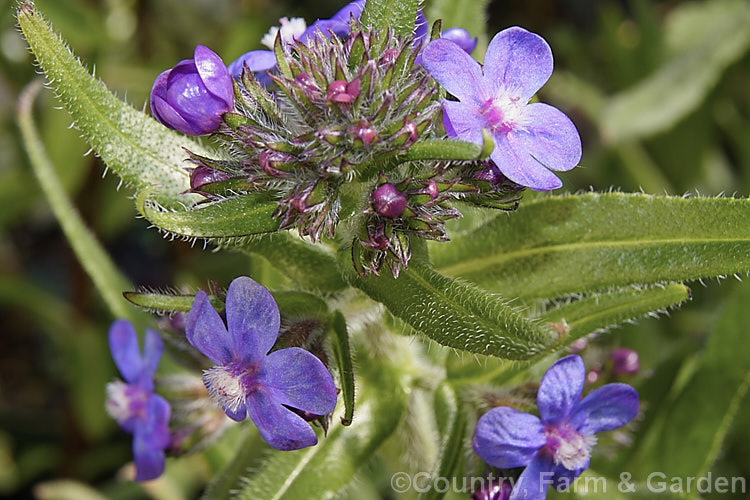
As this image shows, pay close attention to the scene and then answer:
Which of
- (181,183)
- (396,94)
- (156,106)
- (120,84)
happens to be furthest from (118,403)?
(120,84)

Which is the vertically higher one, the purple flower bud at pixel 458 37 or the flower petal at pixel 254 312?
the purple flower bud at pixel 458 37

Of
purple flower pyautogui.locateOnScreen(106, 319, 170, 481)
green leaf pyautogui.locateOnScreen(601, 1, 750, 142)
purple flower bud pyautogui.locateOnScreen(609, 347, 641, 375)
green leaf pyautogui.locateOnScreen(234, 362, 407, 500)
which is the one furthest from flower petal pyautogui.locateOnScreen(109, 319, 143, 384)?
green leaf pyautogui.locateOnScreen(601, 1, 750, 142)

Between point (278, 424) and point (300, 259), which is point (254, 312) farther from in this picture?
point (300, 259)

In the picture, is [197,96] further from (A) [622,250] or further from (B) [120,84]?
(B) [120,84]

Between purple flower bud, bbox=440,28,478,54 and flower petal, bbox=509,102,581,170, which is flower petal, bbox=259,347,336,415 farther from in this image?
purple flower bud, bbox=440,28,478,54

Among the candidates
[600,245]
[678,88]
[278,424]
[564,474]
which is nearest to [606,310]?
[600,245]

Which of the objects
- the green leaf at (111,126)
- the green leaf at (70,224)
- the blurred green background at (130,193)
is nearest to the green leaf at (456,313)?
the green leaf at (111,126)

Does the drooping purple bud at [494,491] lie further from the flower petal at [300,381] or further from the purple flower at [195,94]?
the purple flower at [195,94]
